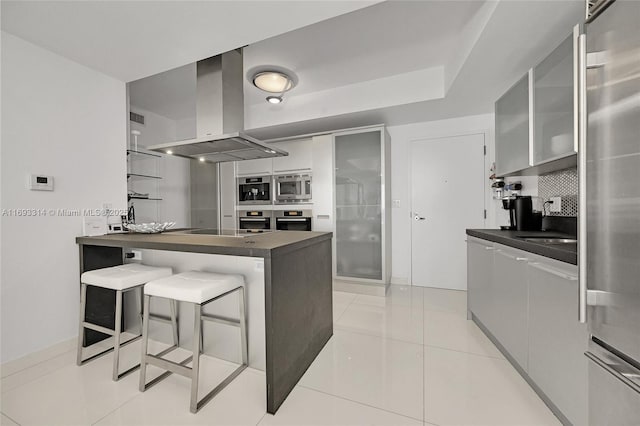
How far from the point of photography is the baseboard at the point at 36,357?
1670 millimetres

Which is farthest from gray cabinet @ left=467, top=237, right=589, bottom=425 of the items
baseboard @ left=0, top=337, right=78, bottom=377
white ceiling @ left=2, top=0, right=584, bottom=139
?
baseboard @ left=0, top=337, right=78, bottom=377

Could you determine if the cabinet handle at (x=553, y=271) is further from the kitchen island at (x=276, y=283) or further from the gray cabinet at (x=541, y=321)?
the kitchen island at (x=276, y=283)

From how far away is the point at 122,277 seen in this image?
164cm

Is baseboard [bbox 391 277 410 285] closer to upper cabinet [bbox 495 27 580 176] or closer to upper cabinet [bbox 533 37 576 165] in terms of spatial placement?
upper cabinet [bbox 495 27 580 176]

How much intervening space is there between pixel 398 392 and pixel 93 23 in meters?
2.98

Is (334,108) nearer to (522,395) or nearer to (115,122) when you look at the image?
(115,122)

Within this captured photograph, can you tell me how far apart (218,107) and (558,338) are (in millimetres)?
2673

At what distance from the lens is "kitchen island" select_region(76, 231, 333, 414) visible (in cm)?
135

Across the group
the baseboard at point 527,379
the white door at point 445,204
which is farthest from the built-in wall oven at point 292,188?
the baseboard at point 527,379

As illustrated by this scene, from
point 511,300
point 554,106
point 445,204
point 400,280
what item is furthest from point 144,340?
point 445,204

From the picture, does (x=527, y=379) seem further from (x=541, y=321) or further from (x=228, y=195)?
(x=228, y=195)

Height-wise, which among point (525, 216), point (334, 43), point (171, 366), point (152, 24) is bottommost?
point (171, 366)

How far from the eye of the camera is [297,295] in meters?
1.61

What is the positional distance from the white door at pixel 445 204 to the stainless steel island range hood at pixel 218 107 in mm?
2245
